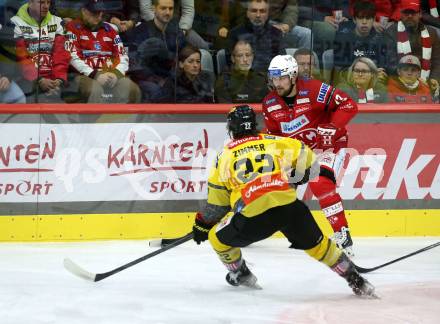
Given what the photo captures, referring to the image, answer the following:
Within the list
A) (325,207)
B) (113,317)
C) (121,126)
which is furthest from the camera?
(121,126)

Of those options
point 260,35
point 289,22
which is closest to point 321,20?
point 289,22

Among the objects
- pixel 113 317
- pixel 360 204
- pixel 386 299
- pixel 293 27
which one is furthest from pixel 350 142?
pixel 113 317

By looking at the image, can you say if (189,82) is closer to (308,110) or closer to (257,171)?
(308,110)

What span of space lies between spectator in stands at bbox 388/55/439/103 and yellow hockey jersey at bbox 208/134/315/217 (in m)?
2.54

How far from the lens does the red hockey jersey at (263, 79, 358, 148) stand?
247 inches

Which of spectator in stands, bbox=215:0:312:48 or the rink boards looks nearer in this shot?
the rink boards

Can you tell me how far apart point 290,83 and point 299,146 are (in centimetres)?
133

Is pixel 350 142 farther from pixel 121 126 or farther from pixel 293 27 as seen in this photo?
pixel 121 126

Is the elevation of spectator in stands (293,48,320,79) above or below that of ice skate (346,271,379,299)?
above

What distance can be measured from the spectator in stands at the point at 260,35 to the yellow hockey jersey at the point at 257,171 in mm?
2229

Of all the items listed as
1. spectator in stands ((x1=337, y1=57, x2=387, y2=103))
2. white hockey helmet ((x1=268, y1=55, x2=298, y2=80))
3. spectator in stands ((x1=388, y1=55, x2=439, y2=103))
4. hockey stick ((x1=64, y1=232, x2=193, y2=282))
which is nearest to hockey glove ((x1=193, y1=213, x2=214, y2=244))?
hockey stick ((x1=64, y1=232, x2=193, y2=282))

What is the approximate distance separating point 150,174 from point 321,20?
175 centimetres

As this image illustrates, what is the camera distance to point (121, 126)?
675 centimetres

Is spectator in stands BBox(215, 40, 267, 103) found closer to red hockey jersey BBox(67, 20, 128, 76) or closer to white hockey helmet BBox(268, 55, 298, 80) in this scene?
red hockey jersey BBox(67, 20, 128, 76)
